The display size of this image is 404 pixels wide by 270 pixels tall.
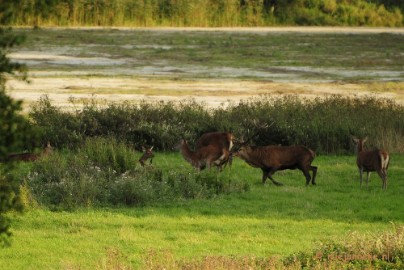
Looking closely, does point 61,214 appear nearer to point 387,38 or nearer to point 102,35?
point 102,35

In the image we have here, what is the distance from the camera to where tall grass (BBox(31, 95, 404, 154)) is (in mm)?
21875

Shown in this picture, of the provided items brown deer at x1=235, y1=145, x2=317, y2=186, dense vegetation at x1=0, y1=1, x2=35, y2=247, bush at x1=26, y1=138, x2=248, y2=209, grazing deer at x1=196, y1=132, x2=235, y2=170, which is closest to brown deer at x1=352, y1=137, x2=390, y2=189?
brown deer at x1=235, y1=145, x2=317, y2=186

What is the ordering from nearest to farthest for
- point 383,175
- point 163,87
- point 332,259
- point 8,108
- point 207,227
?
point 8,108 → point 332,259 → point 207,227 → point 383,175 → point 163,87

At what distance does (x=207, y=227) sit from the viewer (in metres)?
14.3

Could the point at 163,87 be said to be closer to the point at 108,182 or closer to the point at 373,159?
the point at 373,159

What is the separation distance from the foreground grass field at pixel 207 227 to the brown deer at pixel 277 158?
0.29m

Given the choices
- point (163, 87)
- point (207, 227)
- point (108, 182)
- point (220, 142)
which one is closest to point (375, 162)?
point (220, 142)

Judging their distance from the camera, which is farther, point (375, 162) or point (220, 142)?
point (220, 142)

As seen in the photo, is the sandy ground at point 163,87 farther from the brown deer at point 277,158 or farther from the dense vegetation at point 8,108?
the dense vegetation at point 8,108

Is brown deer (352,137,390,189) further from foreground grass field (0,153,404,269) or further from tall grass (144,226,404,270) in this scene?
tall grass (144,226,404,270)

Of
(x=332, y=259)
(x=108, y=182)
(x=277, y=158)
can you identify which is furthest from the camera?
(x=277, y=158)

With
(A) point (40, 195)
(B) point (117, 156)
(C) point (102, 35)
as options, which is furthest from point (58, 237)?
(C) point (102, 35)

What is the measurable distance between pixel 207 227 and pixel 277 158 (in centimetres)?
378

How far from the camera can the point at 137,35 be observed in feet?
195
